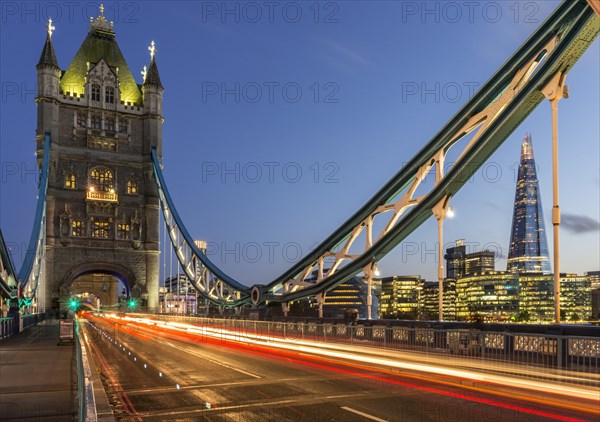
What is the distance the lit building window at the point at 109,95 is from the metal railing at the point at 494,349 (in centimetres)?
6538

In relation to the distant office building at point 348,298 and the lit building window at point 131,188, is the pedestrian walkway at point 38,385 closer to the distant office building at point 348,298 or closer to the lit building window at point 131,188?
the lit building window at point 131,188

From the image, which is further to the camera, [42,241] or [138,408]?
[42,241]

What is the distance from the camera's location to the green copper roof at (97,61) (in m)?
82.3

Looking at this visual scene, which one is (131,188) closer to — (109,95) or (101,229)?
(101,229)

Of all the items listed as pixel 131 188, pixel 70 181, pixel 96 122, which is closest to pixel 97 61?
pixel 96 122

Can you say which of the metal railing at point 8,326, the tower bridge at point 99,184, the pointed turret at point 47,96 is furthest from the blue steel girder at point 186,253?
the metal railing at point 8,326

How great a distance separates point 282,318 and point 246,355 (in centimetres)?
1258

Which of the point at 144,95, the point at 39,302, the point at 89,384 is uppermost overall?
the point at 144,95

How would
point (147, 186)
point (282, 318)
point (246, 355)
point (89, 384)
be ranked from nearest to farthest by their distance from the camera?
point (89, 384)
point (246, 355)
point (282, 318)
point (147, 186)

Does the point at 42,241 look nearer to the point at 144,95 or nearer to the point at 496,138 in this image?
the point at 144,95

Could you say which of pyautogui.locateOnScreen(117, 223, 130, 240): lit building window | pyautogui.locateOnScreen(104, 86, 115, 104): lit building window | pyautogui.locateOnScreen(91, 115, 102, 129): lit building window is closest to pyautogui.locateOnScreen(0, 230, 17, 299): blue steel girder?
pyautogui.locateOnScreen(117, 223, 130, 240): lit building window

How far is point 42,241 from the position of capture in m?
77.3

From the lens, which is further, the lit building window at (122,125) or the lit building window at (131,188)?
the lit building window at (122,125)

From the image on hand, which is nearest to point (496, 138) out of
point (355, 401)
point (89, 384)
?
point (355, 401)
